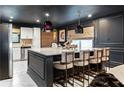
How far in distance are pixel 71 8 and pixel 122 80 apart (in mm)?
1120

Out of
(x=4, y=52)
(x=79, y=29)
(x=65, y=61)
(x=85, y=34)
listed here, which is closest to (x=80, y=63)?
→ (x=65, y=61)

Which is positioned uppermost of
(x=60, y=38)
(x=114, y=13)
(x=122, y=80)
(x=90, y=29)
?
(x=114, y=13)

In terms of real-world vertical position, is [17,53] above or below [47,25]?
below

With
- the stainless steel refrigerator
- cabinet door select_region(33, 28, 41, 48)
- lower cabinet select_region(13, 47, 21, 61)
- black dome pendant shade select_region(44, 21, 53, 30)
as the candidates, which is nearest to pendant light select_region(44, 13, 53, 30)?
black dome pendant shade select_region(44, 21, 53, 30)

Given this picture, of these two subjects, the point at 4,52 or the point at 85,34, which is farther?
the point at 4,52

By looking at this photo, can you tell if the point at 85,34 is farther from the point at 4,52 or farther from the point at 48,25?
the point at 4,52

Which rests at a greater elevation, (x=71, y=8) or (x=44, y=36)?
(x=71, y=8)

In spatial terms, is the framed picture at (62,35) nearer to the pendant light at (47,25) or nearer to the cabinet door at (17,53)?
the pendant light at (47,25)

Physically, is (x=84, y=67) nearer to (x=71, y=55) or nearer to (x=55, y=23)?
(x=71, y=55)

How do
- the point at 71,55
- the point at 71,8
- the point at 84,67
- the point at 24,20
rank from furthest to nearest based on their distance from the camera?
the point at 84,67
the point at 71,55
the point at 24,20
the point at 71,8

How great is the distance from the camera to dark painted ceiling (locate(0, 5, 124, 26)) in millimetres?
1791

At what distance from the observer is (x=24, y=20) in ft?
6.52

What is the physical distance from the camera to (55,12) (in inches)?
79.4
